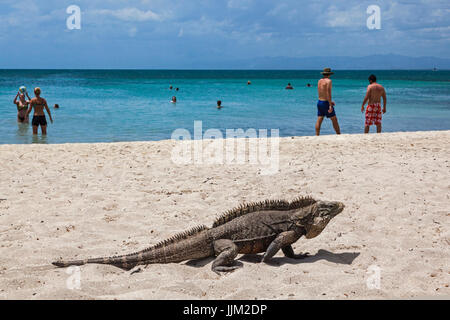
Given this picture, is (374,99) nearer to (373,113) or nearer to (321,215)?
(373,113)

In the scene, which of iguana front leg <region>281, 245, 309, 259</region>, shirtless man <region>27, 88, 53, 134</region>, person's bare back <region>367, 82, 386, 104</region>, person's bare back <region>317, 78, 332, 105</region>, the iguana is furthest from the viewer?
shirtless man <region>27, 88, 53, 134</region>

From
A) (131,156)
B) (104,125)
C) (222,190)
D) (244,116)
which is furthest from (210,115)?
(222,190)

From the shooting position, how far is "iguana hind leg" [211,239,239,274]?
418cm

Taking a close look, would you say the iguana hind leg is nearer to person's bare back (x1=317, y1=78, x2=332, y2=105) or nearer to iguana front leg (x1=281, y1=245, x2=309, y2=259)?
iguana front leg (x1=281, y1=245, x2=309, y2=259)

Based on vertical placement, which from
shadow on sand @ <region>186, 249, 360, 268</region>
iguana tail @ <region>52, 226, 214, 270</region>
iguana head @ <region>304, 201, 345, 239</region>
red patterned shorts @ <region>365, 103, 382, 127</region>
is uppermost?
red patterned shorts @ <region>365, 103, 382, 127</region>

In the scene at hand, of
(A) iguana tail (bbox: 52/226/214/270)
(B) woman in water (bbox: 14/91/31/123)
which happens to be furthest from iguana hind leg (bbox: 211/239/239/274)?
(B) woman in water (bbox: 14/91/31/123)

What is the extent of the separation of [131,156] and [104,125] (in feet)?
38.3

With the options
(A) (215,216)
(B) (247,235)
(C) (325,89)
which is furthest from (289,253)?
(C) (325,89)

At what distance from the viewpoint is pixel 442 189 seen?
6.47 meters

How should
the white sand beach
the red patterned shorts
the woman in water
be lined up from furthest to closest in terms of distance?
the woman in water
the red patterned shorts
the white sand beach

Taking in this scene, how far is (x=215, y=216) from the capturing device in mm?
5820

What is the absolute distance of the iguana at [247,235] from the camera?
433 cm

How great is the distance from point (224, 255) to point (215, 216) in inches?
63.2

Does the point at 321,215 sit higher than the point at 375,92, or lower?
lower
